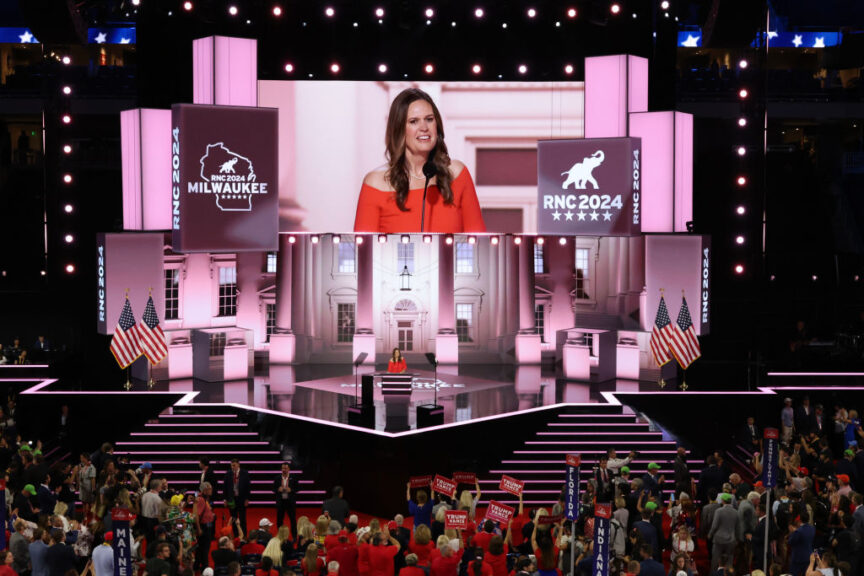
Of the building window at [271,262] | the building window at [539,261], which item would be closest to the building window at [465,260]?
the building window at [539,261]

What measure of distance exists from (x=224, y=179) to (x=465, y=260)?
8357mm

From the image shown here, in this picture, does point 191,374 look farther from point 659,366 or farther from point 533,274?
point 659,366

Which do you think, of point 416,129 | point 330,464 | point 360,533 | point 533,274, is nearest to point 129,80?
point 416,129

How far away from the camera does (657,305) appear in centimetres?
2775

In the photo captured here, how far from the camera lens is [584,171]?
1080 inches

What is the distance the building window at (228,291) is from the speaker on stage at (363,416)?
30.8 ft

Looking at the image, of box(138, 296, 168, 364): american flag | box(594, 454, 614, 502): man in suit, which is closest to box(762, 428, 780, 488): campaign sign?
box(594, 454, 614, 502): man in suit

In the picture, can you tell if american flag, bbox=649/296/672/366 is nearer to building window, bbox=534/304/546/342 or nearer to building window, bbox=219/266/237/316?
building window, bbox=534/304/546/342

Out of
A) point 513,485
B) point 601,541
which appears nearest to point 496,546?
point 601,541

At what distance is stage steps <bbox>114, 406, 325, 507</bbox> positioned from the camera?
2270cm

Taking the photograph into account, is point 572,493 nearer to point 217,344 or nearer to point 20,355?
point 217,344

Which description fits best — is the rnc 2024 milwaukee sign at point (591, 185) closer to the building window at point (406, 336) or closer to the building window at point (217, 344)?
the building window at point (406, 336)

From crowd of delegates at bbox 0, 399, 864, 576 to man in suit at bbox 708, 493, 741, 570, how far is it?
0.06 feet

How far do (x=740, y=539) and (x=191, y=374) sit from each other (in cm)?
1566
